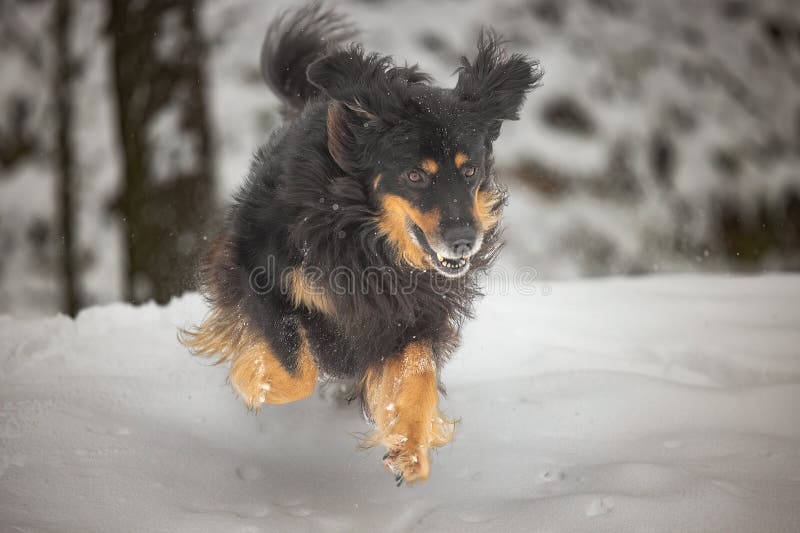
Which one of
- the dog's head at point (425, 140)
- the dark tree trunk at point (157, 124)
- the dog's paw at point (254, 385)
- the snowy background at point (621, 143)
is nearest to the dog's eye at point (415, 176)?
the dog's head at point (425, 140)

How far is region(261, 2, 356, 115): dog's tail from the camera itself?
394cm

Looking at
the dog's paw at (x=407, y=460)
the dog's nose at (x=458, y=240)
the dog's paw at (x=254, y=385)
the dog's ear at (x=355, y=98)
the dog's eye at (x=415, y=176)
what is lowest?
the dog's paw at (x=254, y=385)

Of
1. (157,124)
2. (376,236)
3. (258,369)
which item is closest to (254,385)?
(258,369)

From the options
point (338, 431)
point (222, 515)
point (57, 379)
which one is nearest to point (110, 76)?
point (57, 379)

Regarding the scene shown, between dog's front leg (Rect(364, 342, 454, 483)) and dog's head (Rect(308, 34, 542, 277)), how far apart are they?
0.43m

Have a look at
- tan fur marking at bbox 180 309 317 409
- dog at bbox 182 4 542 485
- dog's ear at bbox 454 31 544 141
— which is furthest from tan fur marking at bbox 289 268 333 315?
dog's ear at bbox 454 31 544 141

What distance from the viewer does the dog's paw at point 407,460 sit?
2652 millimetres

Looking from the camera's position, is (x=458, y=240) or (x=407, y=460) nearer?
(x=458, y=240)

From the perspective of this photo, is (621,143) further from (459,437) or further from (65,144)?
(65,144)

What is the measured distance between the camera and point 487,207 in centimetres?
301

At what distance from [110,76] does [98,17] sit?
0.56 meters

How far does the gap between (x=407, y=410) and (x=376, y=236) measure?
724mm

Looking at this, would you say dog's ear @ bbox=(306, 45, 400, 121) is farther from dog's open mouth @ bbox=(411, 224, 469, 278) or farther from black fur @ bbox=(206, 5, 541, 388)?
dog's open mouth @ bbox=(411, 224, 469, 278)

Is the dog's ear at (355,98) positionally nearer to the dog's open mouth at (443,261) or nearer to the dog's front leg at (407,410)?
the dog's open mouth at (443,261)
